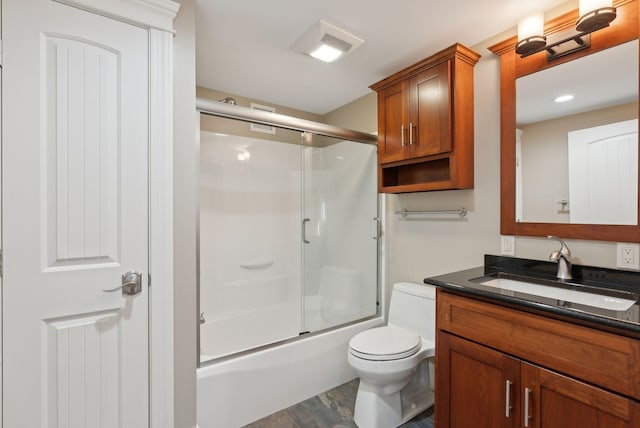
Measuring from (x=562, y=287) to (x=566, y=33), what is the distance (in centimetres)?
124

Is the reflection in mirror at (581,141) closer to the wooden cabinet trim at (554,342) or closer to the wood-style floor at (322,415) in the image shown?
the wooden cabinet trim at (554,342)

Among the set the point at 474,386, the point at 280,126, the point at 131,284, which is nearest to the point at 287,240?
the point at 280,126

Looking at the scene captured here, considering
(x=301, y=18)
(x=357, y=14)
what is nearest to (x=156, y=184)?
(x=301, y=18)

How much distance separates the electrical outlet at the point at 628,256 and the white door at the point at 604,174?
0.11 meters

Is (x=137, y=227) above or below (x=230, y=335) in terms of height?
above

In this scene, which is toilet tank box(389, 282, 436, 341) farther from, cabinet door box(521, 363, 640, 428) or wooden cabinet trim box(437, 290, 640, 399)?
cabinet door box(521, 363, 640, 428)

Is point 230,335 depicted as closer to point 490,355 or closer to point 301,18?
point 490,355

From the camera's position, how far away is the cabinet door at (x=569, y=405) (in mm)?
950

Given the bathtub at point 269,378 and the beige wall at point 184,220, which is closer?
the beige wall at point 184,220

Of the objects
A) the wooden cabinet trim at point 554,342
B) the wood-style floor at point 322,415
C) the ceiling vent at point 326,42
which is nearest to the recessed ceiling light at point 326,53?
the ceiling vent at point 326,42

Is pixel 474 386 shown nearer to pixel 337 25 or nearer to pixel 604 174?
pixel 604 174

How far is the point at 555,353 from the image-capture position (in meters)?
1.08

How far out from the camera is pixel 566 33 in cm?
151

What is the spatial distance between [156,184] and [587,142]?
2073 millimetres
